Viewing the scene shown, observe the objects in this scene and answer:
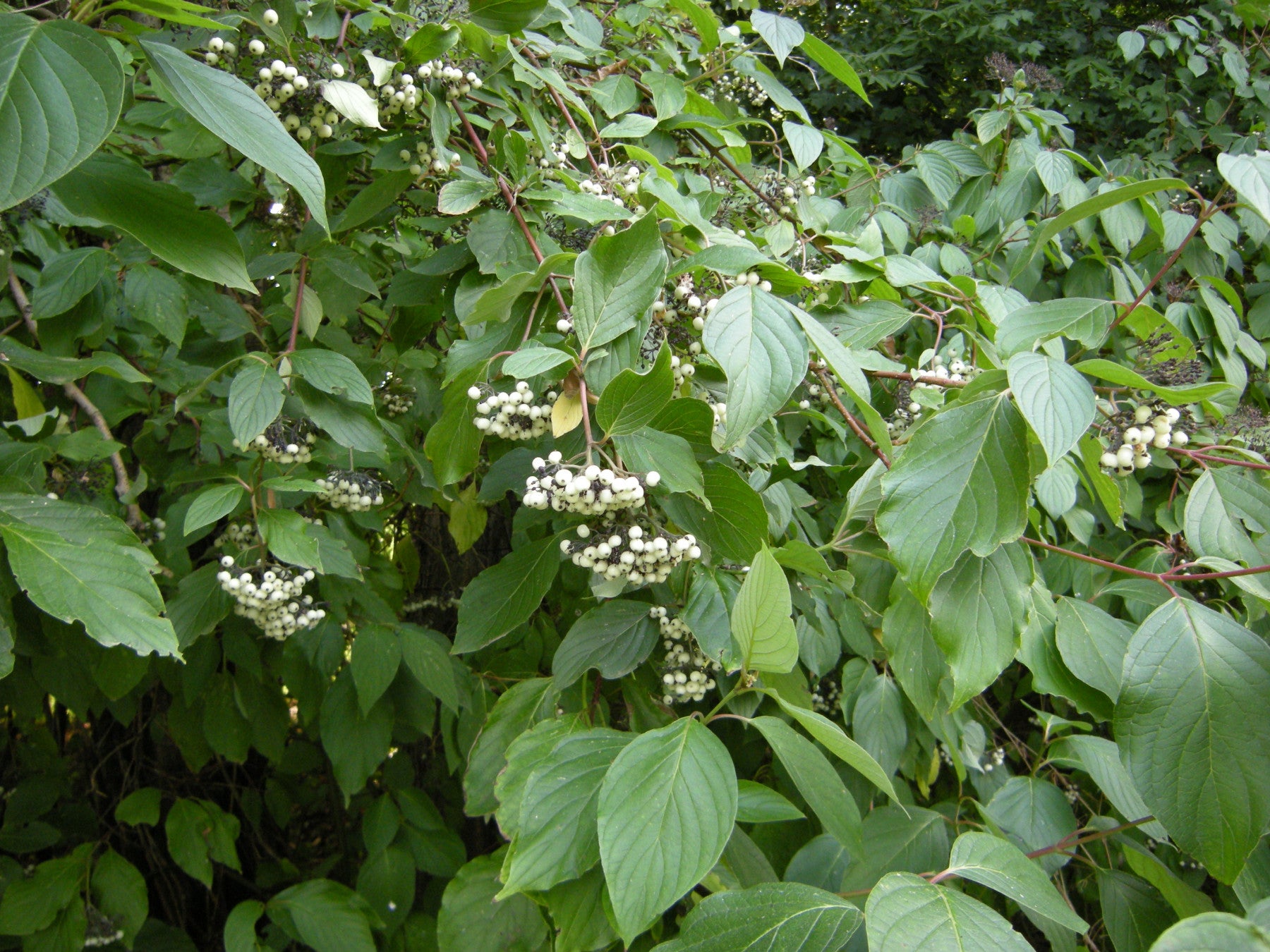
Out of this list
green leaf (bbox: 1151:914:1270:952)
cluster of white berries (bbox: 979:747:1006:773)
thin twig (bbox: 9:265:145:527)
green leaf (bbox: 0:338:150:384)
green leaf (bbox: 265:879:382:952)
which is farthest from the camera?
cluster of white berries (bbox: 979:747:1006:773)

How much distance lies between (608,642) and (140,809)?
6.35 feet

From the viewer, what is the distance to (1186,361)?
53.8 inches

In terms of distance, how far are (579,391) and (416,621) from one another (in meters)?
1.82

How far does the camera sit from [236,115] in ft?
2.61

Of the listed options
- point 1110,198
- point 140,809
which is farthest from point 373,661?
point 1110,198

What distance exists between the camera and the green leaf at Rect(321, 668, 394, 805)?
68.6 inches

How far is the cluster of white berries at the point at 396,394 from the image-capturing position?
1.87 meters

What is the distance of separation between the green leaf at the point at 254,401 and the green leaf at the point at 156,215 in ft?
0.87

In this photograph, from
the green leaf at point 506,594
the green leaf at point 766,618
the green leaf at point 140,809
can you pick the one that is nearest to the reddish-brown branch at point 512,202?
the green leaf at point 506,594

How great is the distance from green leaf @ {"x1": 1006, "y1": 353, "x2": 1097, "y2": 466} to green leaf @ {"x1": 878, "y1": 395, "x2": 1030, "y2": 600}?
0.19 ft

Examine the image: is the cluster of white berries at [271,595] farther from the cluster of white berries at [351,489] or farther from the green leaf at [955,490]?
the green leaf at [955,490]

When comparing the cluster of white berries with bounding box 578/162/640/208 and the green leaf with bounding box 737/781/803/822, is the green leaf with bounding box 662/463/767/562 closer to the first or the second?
the green leaf with bounding box 737/781/803/822

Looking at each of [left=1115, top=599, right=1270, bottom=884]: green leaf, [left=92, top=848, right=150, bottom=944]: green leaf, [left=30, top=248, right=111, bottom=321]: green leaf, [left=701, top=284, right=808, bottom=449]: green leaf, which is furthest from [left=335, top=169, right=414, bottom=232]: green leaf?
[left=92, top=848, right=150, bottom=944]: green leaf

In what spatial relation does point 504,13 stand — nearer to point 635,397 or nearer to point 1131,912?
point 635,397
